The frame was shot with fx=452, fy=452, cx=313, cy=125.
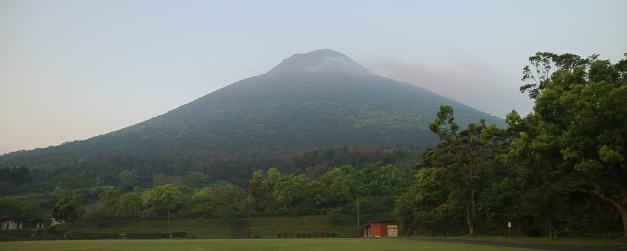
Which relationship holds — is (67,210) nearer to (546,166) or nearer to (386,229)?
(386,229)

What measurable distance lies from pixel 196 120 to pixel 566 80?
178m

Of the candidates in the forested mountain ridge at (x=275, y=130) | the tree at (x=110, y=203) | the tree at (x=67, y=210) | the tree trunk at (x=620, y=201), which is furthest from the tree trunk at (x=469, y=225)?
the forested mountain ridge at (x=275, y=130)

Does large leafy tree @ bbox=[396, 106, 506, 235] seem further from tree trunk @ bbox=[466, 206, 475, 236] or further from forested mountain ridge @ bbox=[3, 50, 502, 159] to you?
forested mountain ridge @ bbox=[3, 50, 502, 159]

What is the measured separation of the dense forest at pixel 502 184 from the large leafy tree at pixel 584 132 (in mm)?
54

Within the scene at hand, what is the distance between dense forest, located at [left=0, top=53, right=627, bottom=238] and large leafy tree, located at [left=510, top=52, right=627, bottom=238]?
2.1 inches

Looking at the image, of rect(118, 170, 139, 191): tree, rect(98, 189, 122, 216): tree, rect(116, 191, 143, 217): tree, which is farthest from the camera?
Result: rect(118, 170, 139, 191): tree

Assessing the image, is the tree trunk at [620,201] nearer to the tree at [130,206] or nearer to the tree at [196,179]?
the tree at [130,206]

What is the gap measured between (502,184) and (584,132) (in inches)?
530

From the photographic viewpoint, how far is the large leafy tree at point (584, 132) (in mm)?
21250

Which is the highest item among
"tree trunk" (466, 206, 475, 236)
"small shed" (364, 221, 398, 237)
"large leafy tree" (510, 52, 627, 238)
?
"large leafy tree" (510, 52, 627, 238)

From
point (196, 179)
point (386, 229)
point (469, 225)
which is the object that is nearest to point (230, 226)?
point (386, 229)

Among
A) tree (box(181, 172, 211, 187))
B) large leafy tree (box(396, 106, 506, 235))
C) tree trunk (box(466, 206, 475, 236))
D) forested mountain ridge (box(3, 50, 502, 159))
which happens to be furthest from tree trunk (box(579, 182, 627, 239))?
forested mountain ridge (box(3, 50, 502, 159))

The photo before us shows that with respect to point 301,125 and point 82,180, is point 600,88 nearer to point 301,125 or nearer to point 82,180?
point 82,180

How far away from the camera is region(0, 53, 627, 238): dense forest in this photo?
882 inches
